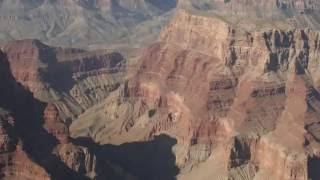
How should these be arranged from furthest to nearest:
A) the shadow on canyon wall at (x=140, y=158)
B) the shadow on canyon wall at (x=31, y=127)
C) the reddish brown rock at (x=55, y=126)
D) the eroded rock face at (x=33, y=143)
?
the shadow on canyon wall at (x=140, y=158)
the reddish brown rock at (x=55, y=126)
the shadow on canyon wall at (x=31, y=127)
the eroded rock face at (x=33, y=143)

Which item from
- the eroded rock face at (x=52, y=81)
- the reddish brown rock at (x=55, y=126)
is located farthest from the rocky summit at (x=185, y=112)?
the eroded rock face at (x=52, y=81)

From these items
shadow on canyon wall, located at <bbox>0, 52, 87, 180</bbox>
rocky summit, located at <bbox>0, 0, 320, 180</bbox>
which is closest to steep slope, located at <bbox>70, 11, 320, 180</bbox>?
rocky summit, located at <bbox>0, 0, 320, 180</bbox>

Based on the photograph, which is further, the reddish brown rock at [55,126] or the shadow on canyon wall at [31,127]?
the reddish brown rock at [55,126]

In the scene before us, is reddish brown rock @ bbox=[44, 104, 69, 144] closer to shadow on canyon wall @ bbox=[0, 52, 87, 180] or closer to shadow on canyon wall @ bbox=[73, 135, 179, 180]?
shadow on canyon wall @ bbox=[0, 52, 87, 180]

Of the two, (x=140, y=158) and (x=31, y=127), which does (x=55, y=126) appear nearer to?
(x=31, y=127)

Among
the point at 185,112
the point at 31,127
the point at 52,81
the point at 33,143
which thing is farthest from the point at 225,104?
the point at 52,81

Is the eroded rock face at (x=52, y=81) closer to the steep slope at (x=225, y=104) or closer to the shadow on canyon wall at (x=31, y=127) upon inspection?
the steep slope at (x=225, y=104)
